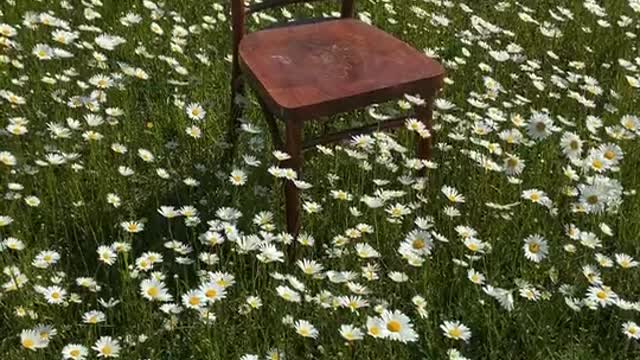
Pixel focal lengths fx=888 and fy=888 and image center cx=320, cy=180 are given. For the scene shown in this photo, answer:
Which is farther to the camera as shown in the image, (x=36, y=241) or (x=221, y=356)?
(x=36, y=241)

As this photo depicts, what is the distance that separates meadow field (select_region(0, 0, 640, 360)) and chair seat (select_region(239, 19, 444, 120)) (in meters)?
0.19

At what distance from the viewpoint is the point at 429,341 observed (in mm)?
2021

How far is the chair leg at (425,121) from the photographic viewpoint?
2.44m

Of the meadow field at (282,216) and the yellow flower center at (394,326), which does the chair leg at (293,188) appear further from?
the yellow flower center at (394,326)

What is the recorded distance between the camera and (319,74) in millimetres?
2301

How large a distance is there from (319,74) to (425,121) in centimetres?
35

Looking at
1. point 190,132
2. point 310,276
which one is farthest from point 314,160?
point 310,276

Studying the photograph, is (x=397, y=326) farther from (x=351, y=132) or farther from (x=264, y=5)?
(x=264, y=5)

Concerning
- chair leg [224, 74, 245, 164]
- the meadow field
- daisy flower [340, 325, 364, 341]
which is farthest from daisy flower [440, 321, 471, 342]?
chair leg [224, 74, 245, 164]

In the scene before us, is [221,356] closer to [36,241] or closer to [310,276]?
[310,276]

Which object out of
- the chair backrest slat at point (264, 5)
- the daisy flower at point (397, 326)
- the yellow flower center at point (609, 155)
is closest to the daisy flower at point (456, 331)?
the daisy flower at point (397, 326)

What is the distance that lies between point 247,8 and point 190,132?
1.33ft

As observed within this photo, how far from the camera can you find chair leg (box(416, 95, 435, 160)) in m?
2.44

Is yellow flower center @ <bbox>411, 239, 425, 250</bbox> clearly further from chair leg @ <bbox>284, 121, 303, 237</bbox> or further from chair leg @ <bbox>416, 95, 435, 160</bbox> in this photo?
chair leg @ <bbox>416, 95, 435, 160</bbox>
